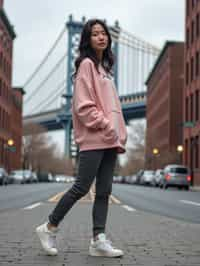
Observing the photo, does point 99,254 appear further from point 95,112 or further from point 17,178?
point 17,178

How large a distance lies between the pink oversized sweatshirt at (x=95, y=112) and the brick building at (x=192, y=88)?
45.4 meters

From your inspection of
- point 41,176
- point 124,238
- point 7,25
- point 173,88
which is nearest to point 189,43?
point 173,88

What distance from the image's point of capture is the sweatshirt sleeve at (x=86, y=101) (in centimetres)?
488

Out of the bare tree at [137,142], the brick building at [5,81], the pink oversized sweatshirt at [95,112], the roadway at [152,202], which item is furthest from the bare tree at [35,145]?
the pink oversized sweatshirt at [95,112]

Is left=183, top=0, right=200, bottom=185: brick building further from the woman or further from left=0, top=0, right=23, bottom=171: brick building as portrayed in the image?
the woman

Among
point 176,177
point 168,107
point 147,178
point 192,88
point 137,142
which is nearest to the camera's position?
point 176,177

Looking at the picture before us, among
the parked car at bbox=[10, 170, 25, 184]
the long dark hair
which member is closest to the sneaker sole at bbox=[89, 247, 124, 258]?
the long dark hair

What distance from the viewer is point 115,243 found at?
6.06m

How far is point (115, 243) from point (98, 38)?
215 centimetres

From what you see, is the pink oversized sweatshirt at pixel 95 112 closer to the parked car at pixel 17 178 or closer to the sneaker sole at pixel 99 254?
the sneaker sole at pixel 99 254

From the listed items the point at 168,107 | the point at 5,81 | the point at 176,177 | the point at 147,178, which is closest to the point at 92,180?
the point at 176,177

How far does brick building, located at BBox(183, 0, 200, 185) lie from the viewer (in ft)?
173

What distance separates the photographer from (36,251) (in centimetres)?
525

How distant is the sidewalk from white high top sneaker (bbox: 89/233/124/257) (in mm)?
68
